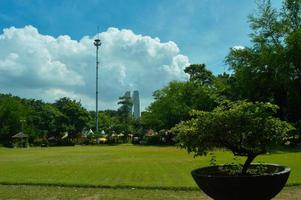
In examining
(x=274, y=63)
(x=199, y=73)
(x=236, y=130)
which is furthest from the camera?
(x=199, y=73)

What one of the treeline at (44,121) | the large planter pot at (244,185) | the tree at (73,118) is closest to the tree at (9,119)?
the treeline at (44,121)

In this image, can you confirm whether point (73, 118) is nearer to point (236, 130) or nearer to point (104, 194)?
point (104, 194)

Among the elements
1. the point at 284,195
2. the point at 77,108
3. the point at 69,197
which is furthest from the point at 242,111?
the point at 77,108

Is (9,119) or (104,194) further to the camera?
(9,119)

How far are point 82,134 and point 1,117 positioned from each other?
17.2m

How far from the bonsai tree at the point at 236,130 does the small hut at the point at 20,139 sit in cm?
7223


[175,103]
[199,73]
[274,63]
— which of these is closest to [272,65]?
[274,63]

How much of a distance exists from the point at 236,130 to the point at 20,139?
77.7 metres

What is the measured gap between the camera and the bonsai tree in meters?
9.80

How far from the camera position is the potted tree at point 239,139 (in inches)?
376

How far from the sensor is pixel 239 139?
1007 centimetres

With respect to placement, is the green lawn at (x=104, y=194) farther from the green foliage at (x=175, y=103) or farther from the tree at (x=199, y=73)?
the tree at (x=199, y=73)

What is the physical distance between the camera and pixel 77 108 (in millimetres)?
93688

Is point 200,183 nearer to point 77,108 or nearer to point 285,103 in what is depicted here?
point 285,103
